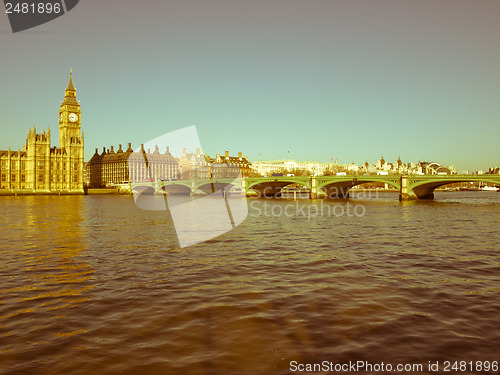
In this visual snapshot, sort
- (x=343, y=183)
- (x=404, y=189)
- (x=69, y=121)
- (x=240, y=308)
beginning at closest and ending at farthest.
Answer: (x=240, y=308), (x=404, y=189), (x=343, y=183), (x=69, y=121)

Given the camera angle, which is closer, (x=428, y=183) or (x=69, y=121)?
(x=428, y=183)

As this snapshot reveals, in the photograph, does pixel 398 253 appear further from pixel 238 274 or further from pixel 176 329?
pixel 176 329

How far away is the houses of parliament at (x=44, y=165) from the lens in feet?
440

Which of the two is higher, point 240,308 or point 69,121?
point 69,121

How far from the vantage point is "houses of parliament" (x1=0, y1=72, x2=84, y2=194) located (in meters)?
134

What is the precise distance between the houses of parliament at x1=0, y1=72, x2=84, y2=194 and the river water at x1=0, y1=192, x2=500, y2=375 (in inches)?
5192

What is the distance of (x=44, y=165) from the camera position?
13950cm

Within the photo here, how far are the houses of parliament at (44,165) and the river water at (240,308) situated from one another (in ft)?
433

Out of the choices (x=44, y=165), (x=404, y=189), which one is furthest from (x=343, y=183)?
(x=44, y=165)

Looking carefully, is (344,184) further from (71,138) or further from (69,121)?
(69,121)

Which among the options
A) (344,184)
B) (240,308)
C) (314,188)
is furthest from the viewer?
(344,184)

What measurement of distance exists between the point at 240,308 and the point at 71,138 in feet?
530

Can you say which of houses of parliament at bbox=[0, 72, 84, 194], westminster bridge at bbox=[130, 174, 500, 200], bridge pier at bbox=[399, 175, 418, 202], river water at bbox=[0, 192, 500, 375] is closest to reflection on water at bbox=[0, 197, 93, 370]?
river water at bbox=[0, 192, 500, 375]

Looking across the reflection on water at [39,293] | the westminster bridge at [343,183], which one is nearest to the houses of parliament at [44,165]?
the westminster bridge at [343,183]
